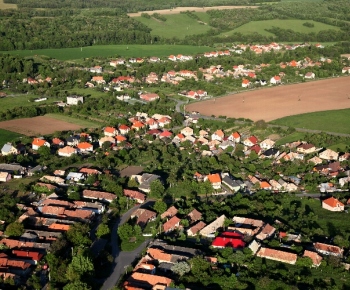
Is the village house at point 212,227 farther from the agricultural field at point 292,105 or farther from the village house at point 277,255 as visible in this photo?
the agricultural field at point 292,105

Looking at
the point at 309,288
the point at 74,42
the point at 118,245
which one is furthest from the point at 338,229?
the point at 74,42

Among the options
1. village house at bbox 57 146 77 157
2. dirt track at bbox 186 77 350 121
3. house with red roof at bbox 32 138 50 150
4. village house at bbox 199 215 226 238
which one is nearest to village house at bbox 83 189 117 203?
village house at bbox 199 215 226 238

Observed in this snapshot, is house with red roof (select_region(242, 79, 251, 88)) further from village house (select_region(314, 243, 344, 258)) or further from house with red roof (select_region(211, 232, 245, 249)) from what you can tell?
village house (select_region(314, 243, 344, 258))

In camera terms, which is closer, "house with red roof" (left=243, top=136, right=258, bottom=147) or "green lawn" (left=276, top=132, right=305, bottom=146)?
"house with red roof" (left=243, top=136, right=258, bottom=147)

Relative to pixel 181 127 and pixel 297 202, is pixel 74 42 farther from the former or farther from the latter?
pixel 297 202

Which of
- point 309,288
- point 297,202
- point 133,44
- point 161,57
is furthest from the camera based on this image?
point 133,44

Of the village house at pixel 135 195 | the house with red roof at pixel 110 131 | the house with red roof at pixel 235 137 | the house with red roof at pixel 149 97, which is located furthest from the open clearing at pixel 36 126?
the village house at pixel 135 195

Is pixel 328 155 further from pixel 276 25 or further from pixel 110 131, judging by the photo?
pixel 276 25
